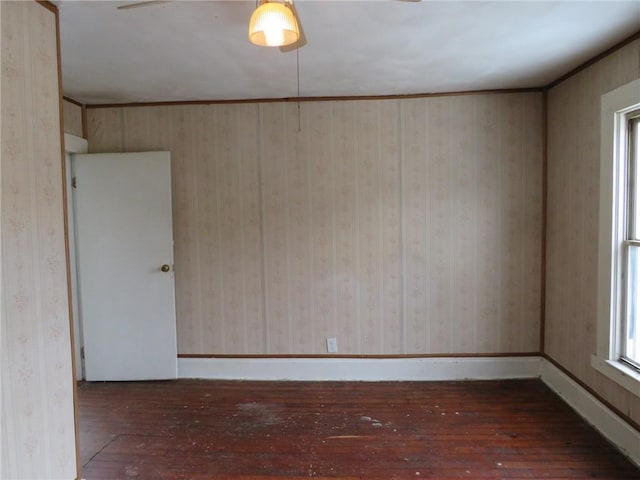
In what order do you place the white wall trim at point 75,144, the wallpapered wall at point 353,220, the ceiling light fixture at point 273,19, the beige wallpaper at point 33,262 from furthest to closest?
the wallpapered wall at point 353,220
the white wall trim at point 75,144
the beige wallpaper at point 33,262
the ceiling light fixture at point 273,19

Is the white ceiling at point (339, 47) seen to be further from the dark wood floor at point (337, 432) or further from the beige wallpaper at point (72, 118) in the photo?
the dark wood floor at point (337, 432)

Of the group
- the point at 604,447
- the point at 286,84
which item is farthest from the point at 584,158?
the point at 286,84

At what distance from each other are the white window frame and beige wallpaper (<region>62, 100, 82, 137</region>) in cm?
386

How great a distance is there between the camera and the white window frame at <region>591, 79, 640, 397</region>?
6.74 feet

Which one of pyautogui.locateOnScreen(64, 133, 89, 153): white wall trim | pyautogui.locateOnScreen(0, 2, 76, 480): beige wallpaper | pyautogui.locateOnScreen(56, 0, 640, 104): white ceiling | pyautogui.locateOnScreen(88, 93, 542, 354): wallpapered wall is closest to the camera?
pyautogui.locateOnScreen(0, 2, 76, 480): beige wallpaper

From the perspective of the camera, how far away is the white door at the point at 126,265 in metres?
2.92

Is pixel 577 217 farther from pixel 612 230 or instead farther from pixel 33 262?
pixel 33 262

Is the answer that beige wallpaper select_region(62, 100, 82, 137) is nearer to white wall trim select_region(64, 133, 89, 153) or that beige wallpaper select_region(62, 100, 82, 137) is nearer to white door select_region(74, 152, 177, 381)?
white wall trim select_region(64, 133, 89, 153)

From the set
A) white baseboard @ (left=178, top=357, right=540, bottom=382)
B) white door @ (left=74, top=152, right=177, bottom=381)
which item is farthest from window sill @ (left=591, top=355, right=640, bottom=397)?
white door @ (left=74, top=152, right=177, bottom=381)

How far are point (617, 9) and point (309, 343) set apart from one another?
289 centimetres

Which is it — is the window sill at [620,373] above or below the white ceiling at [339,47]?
below

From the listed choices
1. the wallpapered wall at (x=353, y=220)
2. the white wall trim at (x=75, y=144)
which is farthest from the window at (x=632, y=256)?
the white wall trim at (x=75, y=144)

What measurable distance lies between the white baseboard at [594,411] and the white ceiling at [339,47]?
2.23 meters

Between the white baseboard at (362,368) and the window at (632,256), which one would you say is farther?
the white baseboard at (362,368)
